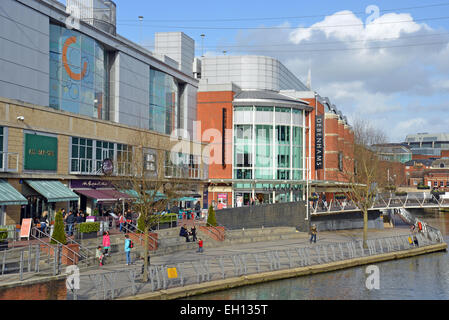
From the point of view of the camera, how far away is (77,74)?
43.3 meters

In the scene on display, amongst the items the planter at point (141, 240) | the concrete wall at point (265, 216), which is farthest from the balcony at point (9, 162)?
the concrete wall at point (265, 216)

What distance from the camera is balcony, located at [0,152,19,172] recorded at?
32688 mm

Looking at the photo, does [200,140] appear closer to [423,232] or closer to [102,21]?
[102,21]

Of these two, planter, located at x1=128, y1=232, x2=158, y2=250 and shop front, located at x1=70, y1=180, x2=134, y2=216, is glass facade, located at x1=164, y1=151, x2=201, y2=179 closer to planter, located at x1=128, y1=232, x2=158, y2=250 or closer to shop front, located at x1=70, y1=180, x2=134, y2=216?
shop front, located at x1=70, y1=180, x2=134, y2=216

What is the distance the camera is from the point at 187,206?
6228 cm

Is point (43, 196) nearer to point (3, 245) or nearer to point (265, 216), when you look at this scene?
point (3, 245)

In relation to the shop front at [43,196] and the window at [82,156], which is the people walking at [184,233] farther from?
the window at [82,156]

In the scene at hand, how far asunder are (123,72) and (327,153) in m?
46.1

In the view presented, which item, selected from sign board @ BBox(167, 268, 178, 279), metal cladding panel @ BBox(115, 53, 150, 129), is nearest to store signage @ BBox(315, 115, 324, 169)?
metal cladding panel @ BBox(115, 53, 150, 129)

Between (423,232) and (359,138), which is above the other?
(359,138)

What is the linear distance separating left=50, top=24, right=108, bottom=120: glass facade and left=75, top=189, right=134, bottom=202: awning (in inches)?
263

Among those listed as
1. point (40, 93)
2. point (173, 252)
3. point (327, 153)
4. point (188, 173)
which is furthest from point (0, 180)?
point (327, 153)

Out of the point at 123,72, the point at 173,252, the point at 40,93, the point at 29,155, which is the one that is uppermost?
the point at 123,72

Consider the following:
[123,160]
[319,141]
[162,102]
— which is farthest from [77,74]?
[319,141]
